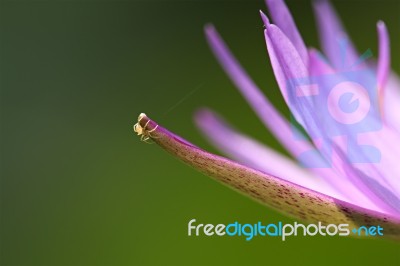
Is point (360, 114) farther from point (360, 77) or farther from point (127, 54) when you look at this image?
point (127, 54)

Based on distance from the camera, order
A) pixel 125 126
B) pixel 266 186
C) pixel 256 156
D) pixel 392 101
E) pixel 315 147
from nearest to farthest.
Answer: pixel 266 186 → pixel 315 147 → pixel 256 156 → pixel 392 101 → pixel 125 126

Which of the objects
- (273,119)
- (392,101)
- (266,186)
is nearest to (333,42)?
(392,101)

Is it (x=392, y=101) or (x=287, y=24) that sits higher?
(x=392, y=101)

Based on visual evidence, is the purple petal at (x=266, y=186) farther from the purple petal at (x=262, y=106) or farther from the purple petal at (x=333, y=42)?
the purple petal at (x=333, y=42)

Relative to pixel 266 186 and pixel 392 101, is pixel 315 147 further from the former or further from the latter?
pixel 392 101

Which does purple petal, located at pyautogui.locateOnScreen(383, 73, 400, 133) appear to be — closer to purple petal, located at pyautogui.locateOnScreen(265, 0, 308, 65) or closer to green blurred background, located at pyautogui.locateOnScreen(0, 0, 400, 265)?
green blurred background, located at pyautogui.locateOnScreen(0, 0, 400, 265)

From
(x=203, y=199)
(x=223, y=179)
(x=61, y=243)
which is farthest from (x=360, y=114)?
(x=61, y=243)

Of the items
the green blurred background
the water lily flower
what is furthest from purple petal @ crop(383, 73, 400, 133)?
the green blurred background

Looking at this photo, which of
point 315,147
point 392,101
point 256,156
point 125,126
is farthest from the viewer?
point 125,126
